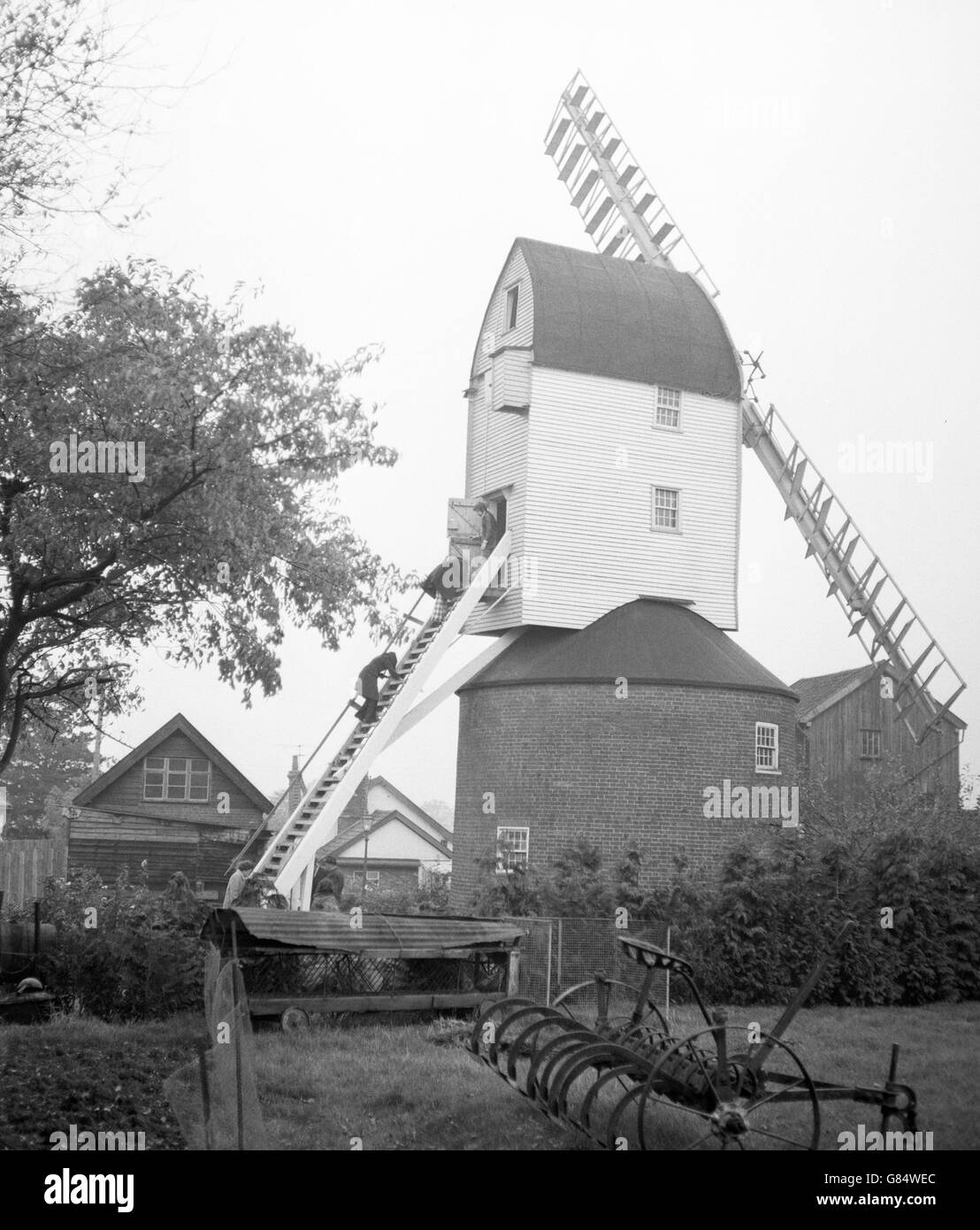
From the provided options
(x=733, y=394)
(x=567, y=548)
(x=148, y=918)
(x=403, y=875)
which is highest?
(x=733, y=394)

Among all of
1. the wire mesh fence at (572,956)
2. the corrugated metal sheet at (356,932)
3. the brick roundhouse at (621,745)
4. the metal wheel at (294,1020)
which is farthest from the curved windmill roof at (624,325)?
the metal wheel at (294,1020)

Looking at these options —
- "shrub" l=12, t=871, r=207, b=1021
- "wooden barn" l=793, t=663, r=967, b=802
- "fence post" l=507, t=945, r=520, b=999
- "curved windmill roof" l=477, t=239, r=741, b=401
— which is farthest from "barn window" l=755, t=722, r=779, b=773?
"shrub" l=12, t=871, r=207, b=1021

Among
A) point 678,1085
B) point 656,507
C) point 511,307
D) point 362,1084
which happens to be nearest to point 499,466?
point 656,507

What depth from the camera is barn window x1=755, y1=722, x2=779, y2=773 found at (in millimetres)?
32156

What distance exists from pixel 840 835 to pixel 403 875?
5110 centimetres

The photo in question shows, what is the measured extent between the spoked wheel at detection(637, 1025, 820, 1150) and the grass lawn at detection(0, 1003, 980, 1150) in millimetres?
721

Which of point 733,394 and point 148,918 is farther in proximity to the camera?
point 733,394

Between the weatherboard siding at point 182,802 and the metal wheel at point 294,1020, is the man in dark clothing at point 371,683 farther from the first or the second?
the metal wheel at point 294,1020

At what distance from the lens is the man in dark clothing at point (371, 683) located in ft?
101

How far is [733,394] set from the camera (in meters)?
36.1

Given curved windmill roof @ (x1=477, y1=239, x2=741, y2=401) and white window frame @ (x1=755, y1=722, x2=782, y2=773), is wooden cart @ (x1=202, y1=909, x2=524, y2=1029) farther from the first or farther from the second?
curved windmill roof @ (x1=477, y1=239, x2=741, y2=401)
